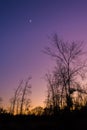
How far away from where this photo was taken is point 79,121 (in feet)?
55.1

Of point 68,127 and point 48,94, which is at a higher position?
point 48,94

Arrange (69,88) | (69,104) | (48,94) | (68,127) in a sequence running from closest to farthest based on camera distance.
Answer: (68,127)
(69,104)
(69,88)
(48,94)

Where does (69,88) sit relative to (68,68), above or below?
below

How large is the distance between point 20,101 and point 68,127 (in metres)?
40.7

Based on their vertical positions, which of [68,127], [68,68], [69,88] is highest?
[68,68]

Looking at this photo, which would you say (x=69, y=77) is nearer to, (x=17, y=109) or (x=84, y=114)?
(x=84, y=114)

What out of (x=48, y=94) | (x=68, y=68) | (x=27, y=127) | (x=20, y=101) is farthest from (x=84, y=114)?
(x=20, y=101)

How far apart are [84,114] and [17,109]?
4133cm

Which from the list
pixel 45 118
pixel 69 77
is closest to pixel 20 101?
pixel 69 77

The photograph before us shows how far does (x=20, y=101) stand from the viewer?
182 feet

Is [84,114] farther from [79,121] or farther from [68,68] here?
[68,68]

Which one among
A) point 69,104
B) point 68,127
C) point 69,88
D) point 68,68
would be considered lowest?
point 68,127

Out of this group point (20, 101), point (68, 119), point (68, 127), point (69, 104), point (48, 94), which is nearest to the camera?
point (68, 127)

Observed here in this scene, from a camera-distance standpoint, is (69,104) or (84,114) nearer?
(84,114)
